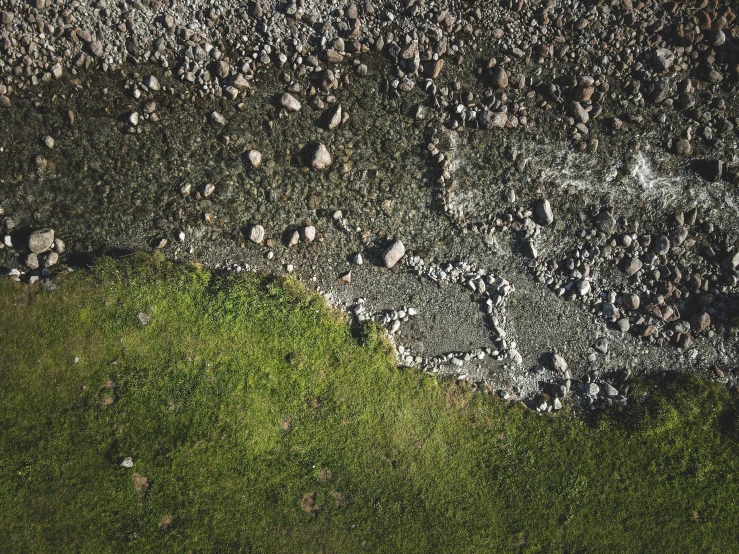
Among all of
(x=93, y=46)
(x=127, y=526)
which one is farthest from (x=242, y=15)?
(x=127, y=526)

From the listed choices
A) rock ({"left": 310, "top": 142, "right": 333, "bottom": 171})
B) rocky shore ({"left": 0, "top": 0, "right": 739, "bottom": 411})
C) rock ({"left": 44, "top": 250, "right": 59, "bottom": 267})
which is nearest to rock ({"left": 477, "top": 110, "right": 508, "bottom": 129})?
rocky shore ({"left": 0, "top": 0, "right": 739, "bottom": 411})

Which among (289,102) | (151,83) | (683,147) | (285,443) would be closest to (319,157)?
(289,102)

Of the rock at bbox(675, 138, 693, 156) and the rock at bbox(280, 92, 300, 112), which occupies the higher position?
the rock at bbox(675, 138, 693, 156)

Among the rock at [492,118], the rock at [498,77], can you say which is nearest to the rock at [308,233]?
the rock at [492,118]

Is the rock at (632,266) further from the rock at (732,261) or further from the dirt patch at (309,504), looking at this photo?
the dirt patch at (309,504)

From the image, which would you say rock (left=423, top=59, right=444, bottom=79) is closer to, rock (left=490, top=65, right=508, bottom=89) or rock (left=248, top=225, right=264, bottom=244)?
rock (left=490, top=65, right=508, bottom=89)

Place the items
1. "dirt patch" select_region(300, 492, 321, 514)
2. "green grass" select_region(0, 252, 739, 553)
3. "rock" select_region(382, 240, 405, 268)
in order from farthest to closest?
"rock" select_region(382, 240, 405, 268) < "dirt patch" select_region(300, 492, 321, 514) < "green grass" select_region(0, 252, 739, 553)

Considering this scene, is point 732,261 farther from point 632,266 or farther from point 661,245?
point 632,266
